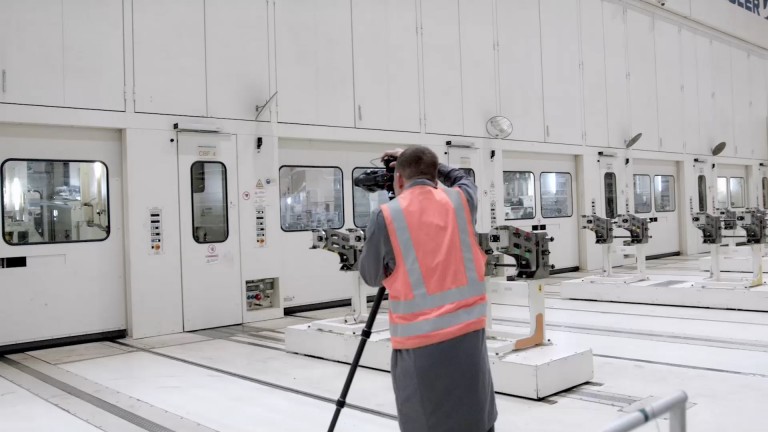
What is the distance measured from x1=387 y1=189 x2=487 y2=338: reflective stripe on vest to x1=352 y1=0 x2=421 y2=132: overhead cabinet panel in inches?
282

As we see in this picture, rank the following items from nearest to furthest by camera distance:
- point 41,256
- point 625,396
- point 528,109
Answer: point 625,396 → point 41,256 → point 528,109

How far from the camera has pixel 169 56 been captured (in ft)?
25.6

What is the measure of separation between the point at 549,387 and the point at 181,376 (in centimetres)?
307

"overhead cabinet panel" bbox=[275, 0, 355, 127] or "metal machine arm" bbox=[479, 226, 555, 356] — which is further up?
"overhead cabinet panel" bbox=[275, 0, 355, 127]

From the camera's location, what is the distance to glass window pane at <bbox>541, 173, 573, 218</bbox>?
12633mm

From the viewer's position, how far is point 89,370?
6.04m

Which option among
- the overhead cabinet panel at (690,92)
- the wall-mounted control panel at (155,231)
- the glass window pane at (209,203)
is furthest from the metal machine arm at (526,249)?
the overhead cabinet panel at (690,92)

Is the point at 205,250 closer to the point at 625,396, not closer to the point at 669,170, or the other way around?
the point at 625,396

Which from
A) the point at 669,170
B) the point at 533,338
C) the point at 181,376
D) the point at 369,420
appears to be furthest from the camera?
the point at 669,170

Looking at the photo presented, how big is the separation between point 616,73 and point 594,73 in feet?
2.74

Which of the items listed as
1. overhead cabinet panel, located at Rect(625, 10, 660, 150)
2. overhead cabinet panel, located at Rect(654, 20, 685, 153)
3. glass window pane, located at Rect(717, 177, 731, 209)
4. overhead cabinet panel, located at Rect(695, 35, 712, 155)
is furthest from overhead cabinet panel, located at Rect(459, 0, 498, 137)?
glass window pane, located at Rect(717, 177, 731, 209)

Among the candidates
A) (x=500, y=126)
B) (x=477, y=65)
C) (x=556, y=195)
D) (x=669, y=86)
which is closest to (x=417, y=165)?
(x=500, y=126)

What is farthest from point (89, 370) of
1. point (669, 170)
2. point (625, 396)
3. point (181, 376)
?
point (669, 170)

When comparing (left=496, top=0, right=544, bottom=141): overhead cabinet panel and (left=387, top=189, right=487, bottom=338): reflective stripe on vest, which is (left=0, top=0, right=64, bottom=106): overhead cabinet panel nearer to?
(left=387, top=189, right=487, bottom=338): reflective stripe on vest
